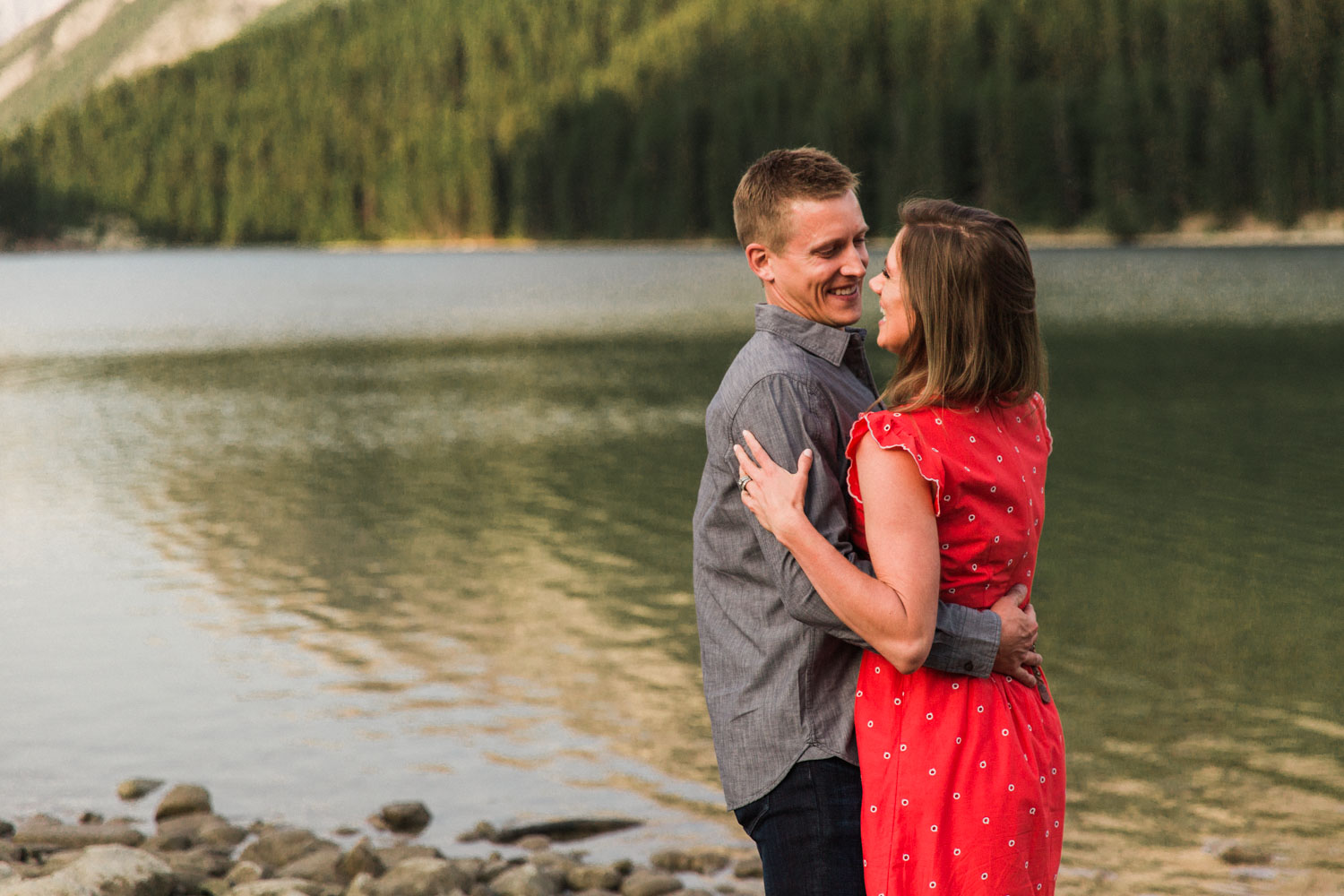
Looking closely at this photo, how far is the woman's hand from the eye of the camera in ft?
10.2

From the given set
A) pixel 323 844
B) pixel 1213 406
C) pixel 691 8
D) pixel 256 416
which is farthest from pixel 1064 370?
pixel 691 8

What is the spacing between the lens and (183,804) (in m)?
9.30

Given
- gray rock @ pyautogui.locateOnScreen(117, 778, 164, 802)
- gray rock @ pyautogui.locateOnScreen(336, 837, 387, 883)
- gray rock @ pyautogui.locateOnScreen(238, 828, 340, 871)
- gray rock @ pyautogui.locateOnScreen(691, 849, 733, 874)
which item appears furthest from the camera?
gray rock @ pyautogui.locateOnScreen(117, 778, 164, 802)

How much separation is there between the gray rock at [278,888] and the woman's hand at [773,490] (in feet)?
15.3

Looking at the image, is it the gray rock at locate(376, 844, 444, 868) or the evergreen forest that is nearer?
the gray rock at locate(376, 844, 444, 868)

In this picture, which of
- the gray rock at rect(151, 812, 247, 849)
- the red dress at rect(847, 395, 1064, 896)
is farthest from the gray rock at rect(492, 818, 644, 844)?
the red dress at rect(847, 395, 1064, 896)

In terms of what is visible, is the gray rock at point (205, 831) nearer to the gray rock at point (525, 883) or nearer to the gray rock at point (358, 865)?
the gray rock at point (358, 865)

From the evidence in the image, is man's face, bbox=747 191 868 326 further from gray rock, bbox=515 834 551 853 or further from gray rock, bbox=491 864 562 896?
gray rock, bbox=515 834 551 853

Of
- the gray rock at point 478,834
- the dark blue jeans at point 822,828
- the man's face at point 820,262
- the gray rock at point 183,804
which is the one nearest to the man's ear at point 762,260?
the man's face at point 820,262

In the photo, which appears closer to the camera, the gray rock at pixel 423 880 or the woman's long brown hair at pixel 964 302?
the woman's long brown hair at pixel 964 302

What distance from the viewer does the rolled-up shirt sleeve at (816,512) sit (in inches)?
123

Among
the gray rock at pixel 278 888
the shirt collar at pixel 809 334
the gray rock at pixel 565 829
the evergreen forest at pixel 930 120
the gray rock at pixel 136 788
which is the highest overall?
the evergreen forest at pixel 930 120

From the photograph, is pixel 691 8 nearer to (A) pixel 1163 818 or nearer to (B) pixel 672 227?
(B) pixel 672 227

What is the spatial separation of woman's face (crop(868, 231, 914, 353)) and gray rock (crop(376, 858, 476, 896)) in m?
4.94
